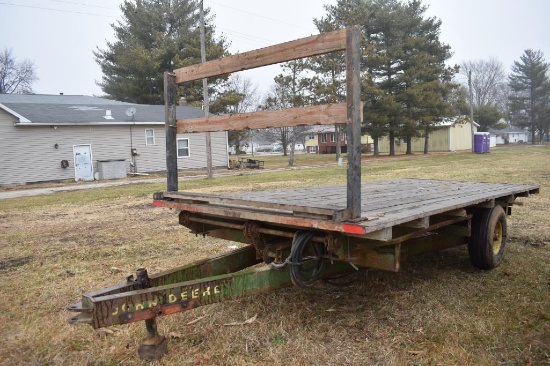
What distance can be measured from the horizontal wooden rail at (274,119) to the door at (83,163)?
2067 cm

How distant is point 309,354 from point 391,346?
58 cm

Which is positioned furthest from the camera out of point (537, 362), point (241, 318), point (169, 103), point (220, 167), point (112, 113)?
point (220, 167)

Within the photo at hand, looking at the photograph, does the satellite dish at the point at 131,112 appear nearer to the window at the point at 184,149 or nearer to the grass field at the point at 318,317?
the window at the point at 184,149

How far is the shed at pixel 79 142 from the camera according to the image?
20891mm

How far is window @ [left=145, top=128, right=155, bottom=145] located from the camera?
25562 millimetres

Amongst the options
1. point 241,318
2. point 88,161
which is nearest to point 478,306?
point 241,318

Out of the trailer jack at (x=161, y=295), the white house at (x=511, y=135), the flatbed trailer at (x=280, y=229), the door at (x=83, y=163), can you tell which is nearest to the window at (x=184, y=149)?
the door at (x=83, y=163)

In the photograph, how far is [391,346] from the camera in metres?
3.05

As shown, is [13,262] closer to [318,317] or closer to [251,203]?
[251,203]

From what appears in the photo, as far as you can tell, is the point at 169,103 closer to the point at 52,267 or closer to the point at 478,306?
the point at 52,267

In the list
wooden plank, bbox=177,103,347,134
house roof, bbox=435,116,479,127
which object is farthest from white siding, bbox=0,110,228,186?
house roof, bbox=435,116,479,127

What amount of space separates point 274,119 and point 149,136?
78.2 feet

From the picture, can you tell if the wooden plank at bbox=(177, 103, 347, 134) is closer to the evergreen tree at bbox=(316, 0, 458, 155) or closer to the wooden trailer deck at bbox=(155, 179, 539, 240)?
the wooden trailer deck at bbox=(155, 179, 539, 240)

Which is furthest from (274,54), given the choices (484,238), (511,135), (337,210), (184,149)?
(511,135)
